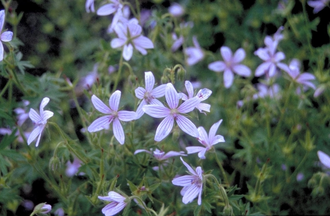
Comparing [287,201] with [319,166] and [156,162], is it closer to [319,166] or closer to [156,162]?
[319,166]

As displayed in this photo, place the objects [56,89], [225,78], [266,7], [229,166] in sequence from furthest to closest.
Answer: [266,7]
[229,166]
[225,78]
[56,89]

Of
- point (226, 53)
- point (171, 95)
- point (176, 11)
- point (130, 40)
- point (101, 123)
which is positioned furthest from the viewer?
point (176, 11)

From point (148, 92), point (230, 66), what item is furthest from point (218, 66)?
point (148, 92)

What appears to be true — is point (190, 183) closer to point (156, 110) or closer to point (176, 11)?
point (156, 110)

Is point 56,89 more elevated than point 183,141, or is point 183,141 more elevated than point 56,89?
point 56,89

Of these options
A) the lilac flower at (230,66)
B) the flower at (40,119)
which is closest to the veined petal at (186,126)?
the flower at (40,119)

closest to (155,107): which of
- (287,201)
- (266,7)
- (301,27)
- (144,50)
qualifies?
(144,50)

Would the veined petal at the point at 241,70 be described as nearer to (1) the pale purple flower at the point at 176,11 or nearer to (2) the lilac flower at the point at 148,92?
(1) the pale purple flower at the point at 176,11
